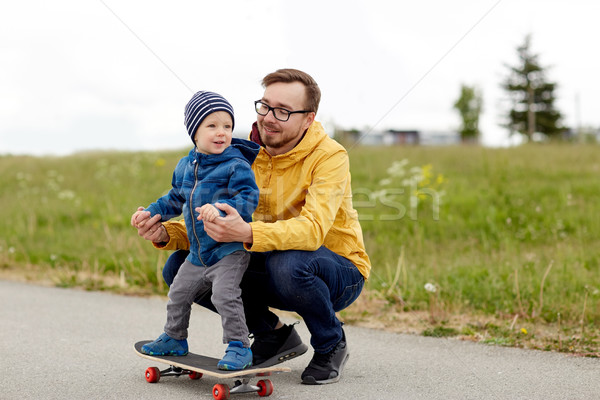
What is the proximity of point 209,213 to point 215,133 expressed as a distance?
450mm

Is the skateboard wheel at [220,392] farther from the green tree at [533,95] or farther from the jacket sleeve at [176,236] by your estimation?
the green tree at [533,95]

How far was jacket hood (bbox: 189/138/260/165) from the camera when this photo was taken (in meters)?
3.23

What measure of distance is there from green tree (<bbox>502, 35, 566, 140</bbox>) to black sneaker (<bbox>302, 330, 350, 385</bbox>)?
131 feet

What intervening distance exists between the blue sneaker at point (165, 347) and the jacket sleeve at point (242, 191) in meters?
0.77

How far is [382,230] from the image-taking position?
888 cm

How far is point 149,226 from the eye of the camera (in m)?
3.42

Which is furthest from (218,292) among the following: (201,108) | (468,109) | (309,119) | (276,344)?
(468,109)

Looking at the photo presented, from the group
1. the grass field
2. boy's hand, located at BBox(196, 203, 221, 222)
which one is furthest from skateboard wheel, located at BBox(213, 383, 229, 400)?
the grass field

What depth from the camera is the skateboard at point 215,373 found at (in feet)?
9.87

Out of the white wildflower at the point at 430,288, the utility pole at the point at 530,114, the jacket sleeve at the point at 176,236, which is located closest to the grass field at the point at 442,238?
the white wildflower at the point at 430,288

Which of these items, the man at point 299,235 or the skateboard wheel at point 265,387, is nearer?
the skateboard wheel at point 265,387

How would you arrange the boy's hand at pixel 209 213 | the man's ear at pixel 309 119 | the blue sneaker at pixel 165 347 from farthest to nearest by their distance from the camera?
the man's ear at pixel 309 119
the blue sneaker at pixel 165 347
the boy's hand at pixel 209 213

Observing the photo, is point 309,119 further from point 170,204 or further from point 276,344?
point 276,344

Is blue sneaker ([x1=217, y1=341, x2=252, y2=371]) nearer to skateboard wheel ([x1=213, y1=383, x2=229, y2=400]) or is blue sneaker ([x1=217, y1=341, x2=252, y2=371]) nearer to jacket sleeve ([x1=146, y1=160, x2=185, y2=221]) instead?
skateboard wheel ([x1=213, y1=383, x2=229, y2=400])
